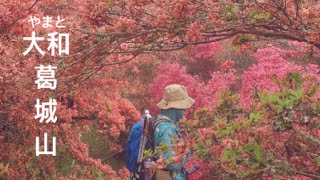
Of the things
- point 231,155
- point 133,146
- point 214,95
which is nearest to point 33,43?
point 133,146

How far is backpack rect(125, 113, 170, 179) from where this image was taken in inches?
180

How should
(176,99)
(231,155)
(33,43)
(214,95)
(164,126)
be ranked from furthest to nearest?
(33,43) < (176,99) < (164,126) < (214,95) < (231,155)

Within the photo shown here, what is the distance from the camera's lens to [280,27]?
3.54 meters

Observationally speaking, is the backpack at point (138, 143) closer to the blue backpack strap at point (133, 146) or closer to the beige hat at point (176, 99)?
the blue backpack strap at point (133, 146)

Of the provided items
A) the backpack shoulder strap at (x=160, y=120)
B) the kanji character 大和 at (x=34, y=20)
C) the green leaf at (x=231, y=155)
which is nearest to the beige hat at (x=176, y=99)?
the backpack shoulder strap at (x=160, y=120)

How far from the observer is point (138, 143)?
473 cm

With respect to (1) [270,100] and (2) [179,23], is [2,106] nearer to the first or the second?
(2) [179,23]

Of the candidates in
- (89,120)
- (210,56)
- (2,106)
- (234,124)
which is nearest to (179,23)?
(234,124)

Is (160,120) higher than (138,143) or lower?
higher

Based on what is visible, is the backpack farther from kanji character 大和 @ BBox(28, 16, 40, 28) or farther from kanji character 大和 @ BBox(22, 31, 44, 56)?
kanji character 大和 @ BBox(28, 16, 40, 28)

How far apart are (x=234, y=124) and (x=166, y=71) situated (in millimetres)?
10076

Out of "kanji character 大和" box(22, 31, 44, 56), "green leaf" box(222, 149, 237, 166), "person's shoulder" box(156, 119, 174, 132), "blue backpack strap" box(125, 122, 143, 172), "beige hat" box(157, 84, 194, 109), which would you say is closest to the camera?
"green leaf" box(222, 149, 237, 166)

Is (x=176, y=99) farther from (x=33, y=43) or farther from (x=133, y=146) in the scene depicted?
(x=33, y=43)

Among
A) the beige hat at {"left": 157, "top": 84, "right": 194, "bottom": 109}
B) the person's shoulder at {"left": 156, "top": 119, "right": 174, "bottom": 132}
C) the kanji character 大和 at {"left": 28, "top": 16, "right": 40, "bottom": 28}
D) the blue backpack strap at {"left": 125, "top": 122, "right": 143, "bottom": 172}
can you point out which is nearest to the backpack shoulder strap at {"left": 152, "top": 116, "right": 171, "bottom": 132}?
the person's shoulder at {"left": 156, "top": 119, "right": 174, "bottom": 132}
